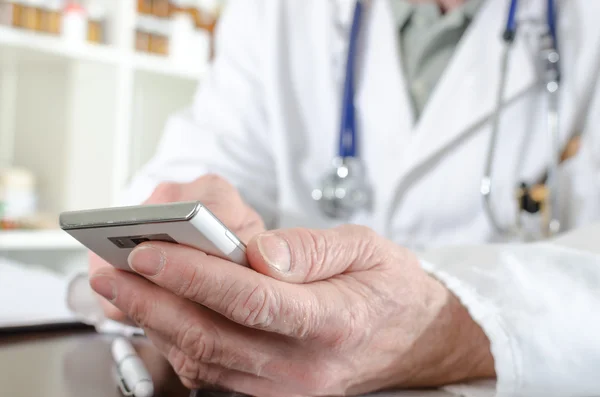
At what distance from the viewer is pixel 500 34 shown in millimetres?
866

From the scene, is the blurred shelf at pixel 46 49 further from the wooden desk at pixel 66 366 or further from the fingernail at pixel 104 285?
the fingernail at pixel 104 285

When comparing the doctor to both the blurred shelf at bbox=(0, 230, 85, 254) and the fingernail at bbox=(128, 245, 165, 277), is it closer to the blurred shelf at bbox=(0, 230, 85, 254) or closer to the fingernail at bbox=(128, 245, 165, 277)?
the fingernail at bbox=(128, 245, 165, 277)

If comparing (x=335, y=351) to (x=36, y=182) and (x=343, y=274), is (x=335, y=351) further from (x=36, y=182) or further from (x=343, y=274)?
(x=36, y=182)

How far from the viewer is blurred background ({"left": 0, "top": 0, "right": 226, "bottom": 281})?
5.24 feet

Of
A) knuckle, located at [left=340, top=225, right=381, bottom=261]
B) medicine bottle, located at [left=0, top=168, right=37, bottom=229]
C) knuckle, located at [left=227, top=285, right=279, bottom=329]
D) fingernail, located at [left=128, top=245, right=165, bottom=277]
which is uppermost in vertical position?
knuckle, located at [left=340, top=225, right=381, bottom=261]

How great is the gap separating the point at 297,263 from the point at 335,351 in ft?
0.23

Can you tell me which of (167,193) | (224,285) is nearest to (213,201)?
(167,193)

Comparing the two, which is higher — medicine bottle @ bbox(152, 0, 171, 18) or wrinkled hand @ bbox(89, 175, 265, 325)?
medicine bottle @ bbox(152, 0, 171, 18)

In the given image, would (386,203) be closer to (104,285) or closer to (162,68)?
(104,285)

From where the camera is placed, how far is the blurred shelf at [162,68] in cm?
175

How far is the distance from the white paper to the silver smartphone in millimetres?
299

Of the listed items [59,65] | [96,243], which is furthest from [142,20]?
[96,243]

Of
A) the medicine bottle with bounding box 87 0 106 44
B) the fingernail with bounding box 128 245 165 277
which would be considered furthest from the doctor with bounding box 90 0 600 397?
the medicine bottle with bounding box 87 0 106 44

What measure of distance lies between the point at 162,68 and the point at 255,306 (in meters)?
1.63
